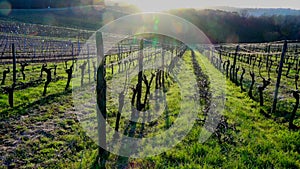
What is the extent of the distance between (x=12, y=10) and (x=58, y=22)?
1360 cm

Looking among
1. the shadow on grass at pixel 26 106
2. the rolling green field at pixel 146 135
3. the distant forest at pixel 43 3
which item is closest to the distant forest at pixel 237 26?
the distant forest at pixel 43 3

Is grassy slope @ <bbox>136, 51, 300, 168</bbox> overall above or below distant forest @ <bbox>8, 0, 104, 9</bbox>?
below

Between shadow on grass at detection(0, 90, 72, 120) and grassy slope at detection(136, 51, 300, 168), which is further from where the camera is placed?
shadow on grass at detection(0, 90, 72, 120)

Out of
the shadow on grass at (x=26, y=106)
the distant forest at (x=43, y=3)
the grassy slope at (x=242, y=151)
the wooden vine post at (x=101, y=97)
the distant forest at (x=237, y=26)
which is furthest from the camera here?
the distant forest at (x=237, y=26)

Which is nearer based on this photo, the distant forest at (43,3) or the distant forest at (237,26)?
the distant forest at (43,3)

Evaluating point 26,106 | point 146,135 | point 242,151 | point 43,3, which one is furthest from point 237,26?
point 242,151

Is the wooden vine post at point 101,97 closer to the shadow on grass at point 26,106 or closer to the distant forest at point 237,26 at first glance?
the shadow on grass at point 26,106

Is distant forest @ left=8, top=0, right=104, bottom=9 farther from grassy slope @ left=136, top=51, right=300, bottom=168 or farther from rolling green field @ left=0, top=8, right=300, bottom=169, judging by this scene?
grassy slope @ left=136, top=51, right=300, bottom=168

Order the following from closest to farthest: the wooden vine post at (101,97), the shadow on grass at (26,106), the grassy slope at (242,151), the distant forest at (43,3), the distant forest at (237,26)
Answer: the wooden vine post at (101,97) → the grassy slope at (242,151) → the shadow on grass at (26,106) → the distant forest at (43,3) → the distant forest at (237,26)

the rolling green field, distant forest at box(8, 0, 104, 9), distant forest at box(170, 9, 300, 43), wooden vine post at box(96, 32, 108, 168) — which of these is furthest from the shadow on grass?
distant forest at box(170, 9, 300, 43)

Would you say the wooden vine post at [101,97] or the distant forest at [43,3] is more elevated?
the distant forest at [43,3]

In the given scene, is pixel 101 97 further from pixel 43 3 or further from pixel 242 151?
pixel 43 3

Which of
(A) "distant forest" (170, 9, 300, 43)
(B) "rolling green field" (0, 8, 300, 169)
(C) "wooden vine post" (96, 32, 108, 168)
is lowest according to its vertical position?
(B) "rolling green field" (0, 8, 300, 169)

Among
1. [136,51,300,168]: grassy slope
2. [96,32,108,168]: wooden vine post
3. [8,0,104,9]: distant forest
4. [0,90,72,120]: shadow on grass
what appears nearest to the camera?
[96,32,108,168]: wooden vine post
